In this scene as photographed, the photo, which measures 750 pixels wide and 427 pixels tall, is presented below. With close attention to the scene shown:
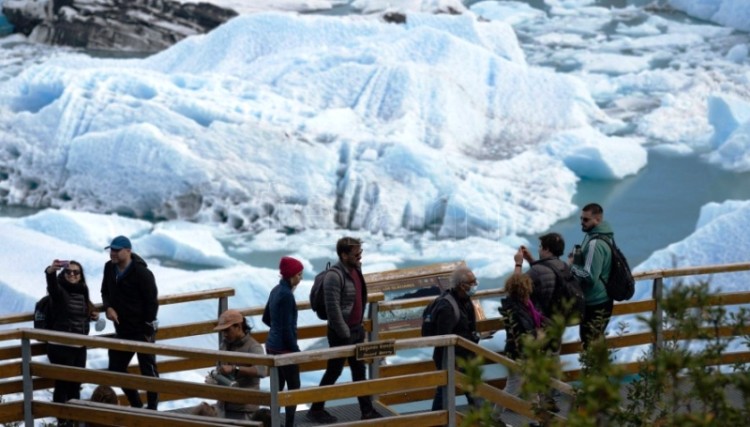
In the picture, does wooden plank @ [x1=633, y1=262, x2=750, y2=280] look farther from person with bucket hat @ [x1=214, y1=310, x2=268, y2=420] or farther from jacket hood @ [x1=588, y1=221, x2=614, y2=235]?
person with bucket hat @ [x1=214, y1=310, x2=268, y2=420]

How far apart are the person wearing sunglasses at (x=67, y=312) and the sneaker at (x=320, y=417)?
3.81 ft

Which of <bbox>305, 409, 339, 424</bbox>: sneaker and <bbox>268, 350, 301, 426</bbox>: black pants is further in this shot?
<bbox>305, 409, 339, 424</bbox>: sneaker

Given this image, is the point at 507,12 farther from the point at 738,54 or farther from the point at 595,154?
the point at 595,154

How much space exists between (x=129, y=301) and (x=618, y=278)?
2.54 m

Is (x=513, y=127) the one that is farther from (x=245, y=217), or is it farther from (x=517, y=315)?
(x=517, y=315)

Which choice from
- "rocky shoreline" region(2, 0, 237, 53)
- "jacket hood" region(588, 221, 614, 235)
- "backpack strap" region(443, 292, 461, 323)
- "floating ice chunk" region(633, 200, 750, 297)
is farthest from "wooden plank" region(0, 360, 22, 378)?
"rocky shoreline" region(2, 0, 237, 53)

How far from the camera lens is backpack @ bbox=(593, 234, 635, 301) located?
23.3 ft

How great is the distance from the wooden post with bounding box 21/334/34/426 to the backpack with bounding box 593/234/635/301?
2939mm

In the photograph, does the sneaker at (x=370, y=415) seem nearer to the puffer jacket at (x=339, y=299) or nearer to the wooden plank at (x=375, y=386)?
the puffer jacket at (x=339, y=299)

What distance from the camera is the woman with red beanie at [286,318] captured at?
21.1 ft

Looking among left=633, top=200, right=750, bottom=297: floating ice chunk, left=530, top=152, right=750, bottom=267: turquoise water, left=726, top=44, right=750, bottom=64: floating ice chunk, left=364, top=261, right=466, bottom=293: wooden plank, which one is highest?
left=364, top=261, right=466, bottom=293: wooden plank

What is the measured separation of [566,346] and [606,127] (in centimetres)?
1451

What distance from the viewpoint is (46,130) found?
1923 centimetres

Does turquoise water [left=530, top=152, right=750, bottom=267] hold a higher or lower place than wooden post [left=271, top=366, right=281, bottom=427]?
lower
